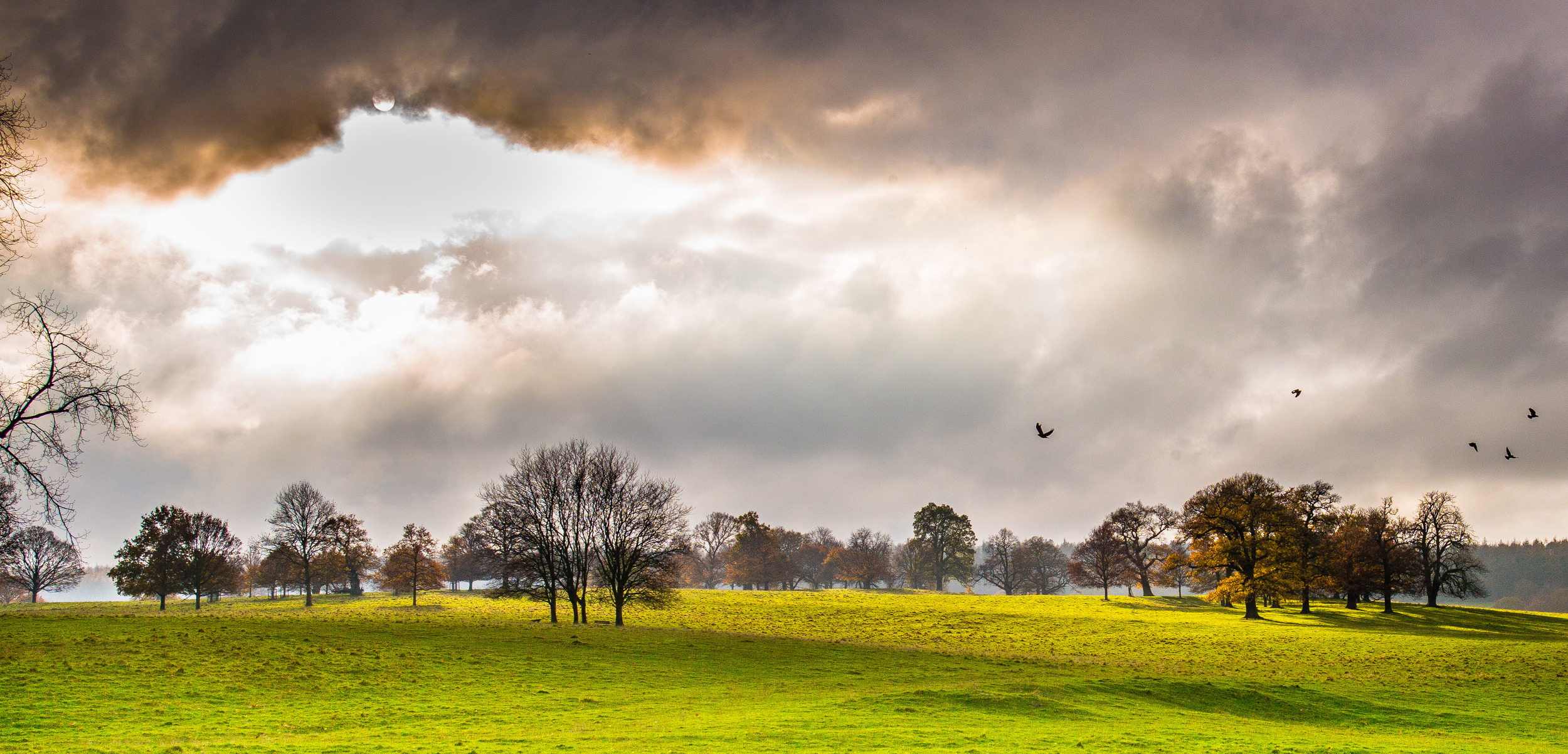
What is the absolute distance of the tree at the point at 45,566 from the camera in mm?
88938

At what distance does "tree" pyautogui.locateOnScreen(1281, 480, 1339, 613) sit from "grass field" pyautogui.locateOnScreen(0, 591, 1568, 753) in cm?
1635

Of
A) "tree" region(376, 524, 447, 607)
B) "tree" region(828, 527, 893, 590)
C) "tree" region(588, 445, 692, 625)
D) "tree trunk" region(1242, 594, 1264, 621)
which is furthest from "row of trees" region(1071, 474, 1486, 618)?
"tree" region(376, 524, 447, 607)

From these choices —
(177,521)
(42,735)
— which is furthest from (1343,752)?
(177,521)

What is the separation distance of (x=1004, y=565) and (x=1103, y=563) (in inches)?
1921

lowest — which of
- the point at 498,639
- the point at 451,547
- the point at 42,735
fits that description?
the point at 451,547

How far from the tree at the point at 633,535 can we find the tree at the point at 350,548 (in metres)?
55.1

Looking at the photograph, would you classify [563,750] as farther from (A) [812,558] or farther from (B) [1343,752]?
(A) [812,558]

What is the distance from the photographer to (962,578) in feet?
458

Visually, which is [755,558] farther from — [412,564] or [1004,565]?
[412,564]

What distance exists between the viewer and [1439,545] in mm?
76188

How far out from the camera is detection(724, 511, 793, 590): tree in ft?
451

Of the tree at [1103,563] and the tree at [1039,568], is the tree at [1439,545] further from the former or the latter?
the tree at [1039,568]

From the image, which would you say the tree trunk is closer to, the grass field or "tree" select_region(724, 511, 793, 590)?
the grass field

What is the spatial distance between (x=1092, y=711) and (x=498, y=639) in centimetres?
2927
